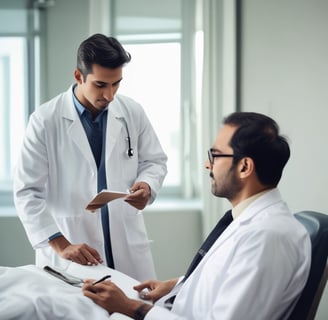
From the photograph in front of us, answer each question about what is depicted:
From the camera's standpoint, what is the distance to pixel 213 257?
5.12 feet

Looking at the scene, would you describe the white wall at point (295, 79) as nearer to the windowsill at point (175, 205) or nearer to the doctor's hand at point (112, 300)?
the windowsill at point (175, 205)

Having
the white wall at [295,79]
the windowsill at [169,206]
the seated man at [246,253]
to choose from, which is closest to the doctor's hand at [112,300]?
the seated man at [246,253]

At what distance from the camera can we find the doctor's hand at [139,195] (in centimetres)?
220

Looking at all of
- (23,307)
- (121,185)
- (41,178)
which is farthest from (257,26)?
(23,307)

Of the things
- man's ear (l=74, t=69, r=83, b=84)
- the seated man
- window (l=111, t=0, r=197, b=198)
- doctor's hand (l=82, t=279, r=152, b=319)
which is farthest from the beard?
window (l=111, t=0, r=197, b=198)

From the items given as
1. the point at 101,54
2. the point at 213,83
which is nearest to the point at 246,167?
the point at 101,54

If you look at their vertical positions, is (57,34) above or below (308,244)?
Answer: above

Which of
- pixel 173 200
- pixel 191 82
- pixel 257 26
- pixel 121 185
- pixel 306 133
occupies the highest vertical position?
pixel 257 26

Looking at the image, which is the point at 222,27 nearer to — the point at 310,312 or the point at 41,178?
the point at 41,178

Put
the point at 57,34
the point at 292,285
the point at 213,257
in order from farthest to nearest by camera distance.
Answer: the point at 57,34 < the point at 213,257 < the point at 292,285

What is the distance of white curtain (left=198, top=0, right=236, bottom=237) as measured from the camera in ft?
10.6

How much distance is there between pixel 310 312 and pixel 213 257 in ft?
0.93

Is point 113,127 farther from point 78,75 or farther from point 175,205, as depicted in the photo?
point 175,205

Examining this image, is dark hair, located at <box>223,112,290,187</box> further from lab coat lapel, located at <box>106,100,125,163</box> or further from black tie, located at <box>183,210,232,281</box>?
lab coat lapel, located at <box>106,100,125,163</box>
